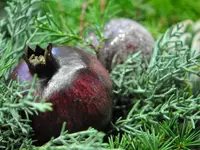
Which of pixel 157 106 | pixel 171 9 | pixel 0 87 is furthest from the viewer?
pixel 171 9

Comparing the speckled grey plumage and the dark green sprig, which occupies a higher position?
the speckled grey plumage

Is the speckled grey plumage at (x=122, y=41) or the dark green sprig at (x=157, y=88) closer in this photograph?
the dark green sprig at (x=157, y=88)

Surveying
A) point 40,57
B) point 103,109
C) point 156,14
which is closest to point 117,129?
point 103,109

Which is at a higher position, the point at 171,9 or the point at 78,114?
the point at 171,9

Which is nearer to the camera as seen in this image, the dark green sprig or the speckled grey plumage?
the dark green sprig

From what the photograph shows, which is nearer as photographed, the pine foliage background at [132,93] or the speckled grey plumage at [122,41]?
the pine foliage background at [132,93]

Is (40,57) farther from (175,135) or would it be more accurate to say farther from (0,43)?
(175,135)

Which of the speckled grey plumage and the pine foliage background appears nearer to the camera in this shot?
the pine foliage background

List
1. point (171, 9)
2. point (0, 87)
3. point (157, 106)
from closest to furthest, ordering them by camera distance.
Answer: point (0, 87) < point (157, 106) < point (171, 9)

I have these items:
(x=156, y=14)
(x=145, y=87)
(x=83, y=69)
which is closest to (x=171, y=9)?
(x=156, y=14)

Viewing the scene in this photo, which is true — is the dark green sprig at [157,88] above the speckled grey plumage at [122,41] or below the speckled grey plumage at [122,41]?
below

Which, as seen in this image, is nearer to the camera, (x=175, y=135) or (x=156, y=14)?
(x=175, y=135)
